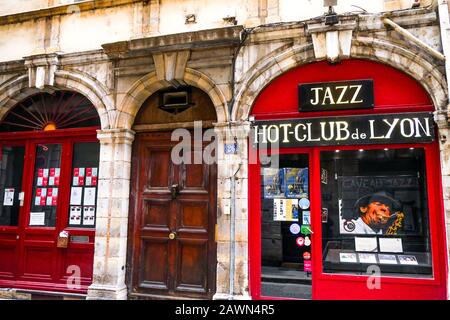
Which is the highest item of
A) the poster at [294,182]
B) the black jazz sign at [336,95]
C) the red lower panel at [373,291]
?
the black jazz sign at [336,95]

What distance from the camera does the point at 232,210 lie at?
4.79 metres

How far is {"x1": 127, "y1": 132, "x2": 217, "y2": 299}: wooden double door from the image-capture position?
5.06 m

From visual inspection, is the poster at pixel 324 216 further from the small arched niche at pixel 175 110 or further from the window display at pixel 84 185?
the window display at pixel 84 185

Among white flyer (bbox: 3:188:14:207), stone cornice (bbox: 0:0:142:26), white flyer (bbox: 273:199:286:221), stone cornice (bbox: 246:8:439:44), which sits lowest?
white flyer (bbox: 273:199:286:221)

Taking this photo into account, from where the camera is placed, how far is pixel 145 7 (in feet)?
18.4

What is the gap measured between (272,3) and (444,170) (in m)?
3.23

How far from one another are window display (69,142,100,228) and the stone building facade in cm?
42

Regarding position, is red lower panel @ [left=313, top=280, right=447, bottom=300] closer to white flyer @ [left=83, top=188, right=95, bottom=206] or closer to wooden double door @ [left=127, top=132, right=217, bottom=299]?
wooden double door @ [left=127, top=132, right=217, bottom=299]

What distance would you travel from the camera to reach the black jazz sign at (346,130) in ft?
14.4

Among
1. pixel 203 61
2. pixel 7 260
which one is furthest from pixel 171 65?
pixel 7 260

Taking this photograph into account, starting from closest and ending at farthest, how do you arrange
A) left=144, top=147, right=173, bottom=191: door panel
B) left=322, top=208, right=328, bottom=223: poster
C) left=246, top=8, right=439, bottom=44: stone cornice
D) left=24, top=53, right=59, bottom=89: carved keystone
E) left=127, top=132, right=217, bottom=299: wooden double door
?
left=246, top=8, right=439, bottom=44: stone cornice
left=322, top=208, right=328, bottom=223: poster
left=127, top=132, right=217, bottom=299: wooden double door
left=144, top=147, right=173, bottom=191: door panel
left=24, top=53, right=59, bottom=89: carved keystone

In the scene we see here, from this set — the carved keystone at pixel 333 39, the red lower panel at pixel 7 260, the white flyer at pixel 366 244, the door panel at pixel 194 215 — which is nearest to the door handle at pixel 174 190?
the door panel at pixel 194 215

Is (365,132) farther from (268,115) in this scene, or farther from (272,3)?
(272,3)

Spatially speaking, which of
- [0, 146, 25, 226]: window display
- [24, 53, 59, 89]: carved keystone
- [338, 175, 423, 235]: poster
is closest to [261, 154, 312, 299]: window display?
[338, 175, 423, 235]: poster
